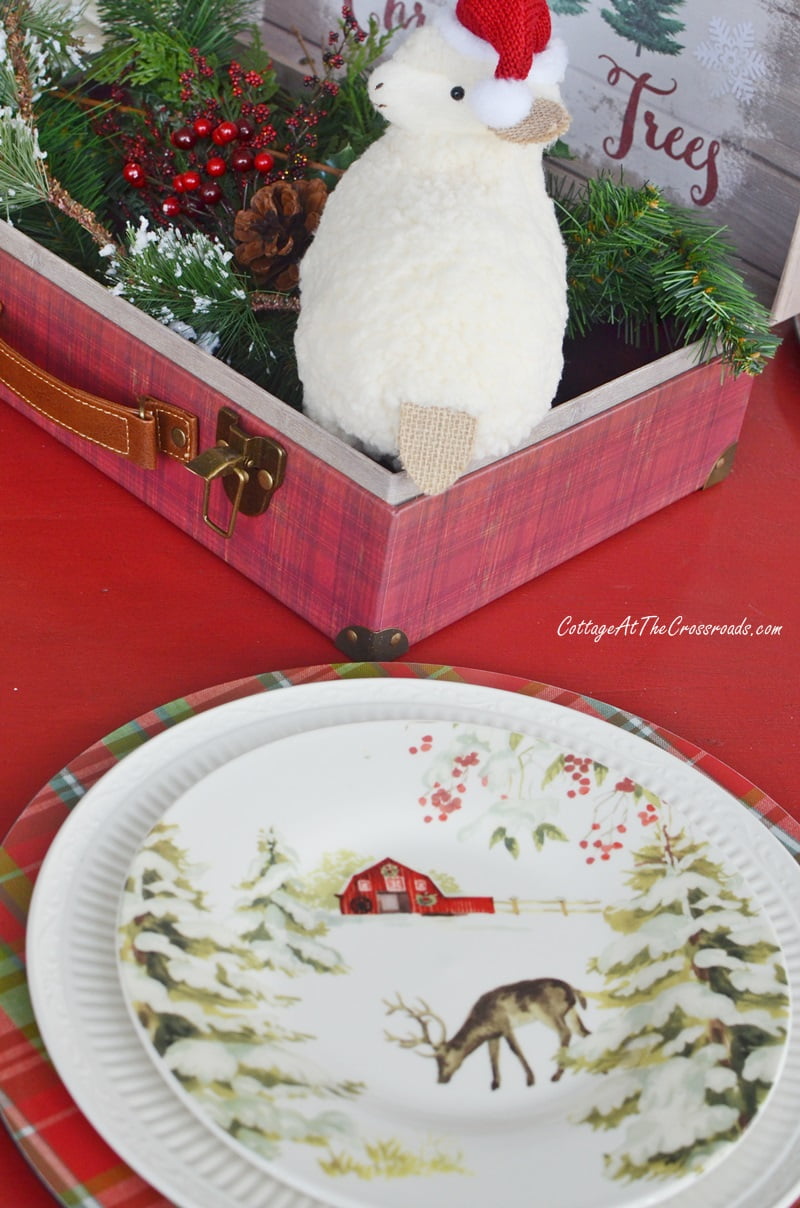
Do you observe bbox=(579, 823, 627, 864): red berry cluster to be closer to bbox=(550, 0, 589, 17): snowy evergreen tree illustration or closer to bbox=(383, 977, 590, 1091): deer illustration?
bbox=(383, 977, 590, 1091): deer illustration

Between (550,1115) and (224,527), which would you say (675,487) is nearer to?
(224,527)

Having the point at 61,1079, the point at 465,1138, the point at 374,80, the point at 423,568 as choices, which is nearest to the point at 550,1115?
the point at 465,1138

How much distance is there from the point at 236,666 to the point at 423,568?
109 millimetres

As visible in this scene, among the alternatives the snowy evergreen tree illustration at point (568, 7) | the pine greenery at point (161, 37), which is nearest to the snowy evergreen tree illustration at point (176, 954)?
the pine greenery at point (161, 37)

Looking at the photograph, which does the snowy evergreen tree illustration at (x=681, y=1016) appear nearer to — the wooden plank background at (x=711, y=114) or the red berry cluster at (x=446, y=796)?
the red berry cluster at (x=446, y=796)

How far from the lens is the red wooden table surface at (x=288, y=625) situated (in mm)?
601

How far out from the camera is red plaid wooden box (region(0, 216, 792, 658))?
60 cm

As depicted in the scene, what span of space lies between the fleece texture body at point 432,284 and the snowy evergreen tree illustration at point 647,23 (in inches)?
12.2

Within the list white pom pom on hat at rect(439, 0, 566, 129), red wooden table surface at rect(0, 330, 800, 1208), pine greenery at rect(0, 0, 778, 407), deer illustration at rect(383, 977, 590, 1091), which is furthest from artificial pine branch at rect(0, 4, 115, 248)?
deer illustration at rect(383, 977, 590, 1091)

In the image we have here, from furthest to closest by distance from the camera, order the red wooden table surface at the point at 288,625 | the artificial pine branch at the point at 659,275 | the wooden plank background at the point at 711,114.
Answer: the wooden plank background at the point at 711,114 < the artificial pine branch at the point at 659,275 < the red wooden table surface at the point at 288,625

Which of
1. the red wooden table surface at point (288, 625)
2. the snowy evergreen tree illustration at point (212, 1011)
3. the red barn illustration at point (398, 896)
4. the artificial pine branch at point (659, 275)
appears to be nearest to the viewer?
the snowy evergreen tree illustration at point (212, 1011)

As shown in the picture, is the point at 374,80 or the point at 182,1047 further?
the point at 374,80

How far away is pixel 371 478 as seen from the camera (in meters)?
0.57

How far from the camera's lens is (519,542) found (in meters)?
0.68
